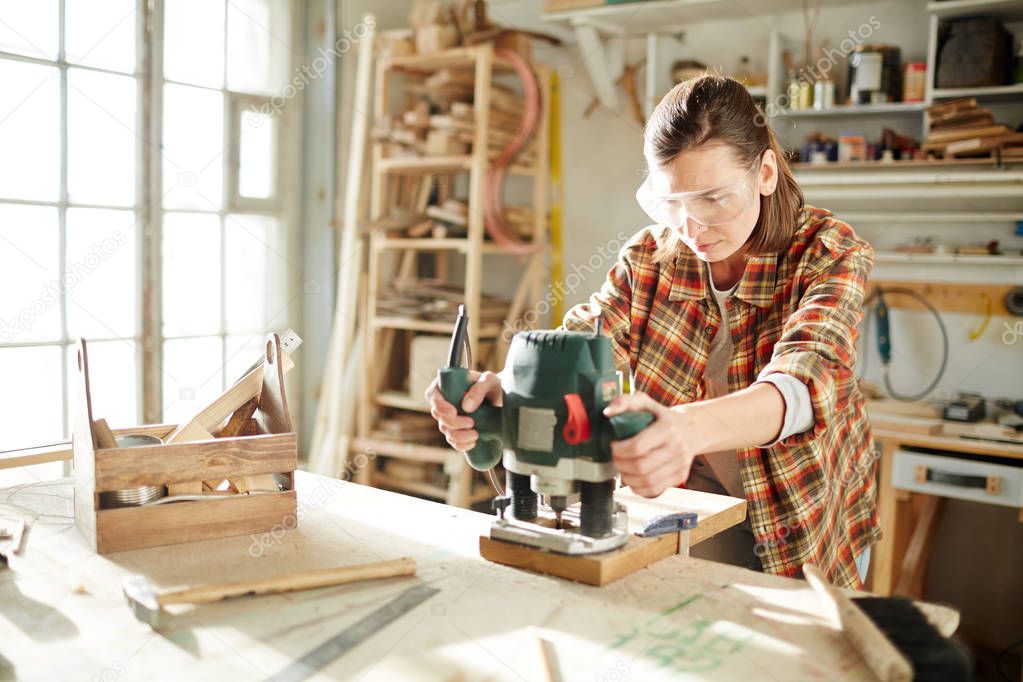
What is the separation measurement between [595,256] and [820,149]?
1.23 m

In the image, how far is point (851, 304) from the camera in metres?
1.58

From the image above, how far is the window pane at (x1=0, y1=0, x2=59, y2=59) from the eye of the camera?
298cm

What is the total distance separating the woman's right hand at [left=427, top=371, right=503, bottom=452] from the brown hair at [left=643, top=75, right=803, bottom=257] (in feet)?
1.84

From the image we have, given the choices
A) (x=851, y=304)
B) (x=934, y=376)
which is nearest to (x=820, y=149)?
(x=934, y=376)

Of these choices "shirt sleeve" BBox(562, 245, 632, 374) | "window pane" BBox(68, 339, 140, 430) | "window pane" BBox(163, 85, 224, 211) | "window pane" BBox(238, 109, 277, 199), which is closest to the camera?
"shirt sleeve" BBox(562, 245, 632, 374)

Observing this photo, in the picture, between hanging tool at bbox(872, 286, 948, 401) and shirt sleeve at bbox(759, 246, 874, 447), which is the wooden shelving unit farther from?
shirt sleeve at bbox(759, 246, 874, 447)

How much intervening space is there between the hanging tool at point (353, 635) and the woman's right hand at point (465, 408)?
→ 9.8 inches

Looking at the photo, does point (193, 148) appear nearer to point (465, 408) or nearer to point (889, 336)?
point (465, 408)

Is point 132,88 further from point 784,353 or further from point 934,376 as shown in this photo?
point 934,376

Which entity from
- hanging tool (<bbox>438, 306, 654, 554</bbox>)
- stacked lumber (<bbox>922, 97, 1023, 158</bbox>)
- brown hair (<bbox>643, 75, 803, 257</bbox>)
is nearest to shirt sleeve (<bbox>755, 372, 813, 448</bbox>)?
hanging tool (<bbox>438, 306, 654, 554</bbox>)

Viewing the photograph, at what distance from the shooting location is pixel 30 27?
305cm

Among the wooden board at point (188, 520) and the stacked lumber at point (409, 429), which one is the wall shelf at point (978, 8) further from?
the wooden board at point (188, 520)

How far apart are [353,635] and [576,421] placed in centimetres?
41

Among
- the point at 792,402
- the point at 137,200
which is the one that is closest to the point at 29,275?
the point at 137,200
